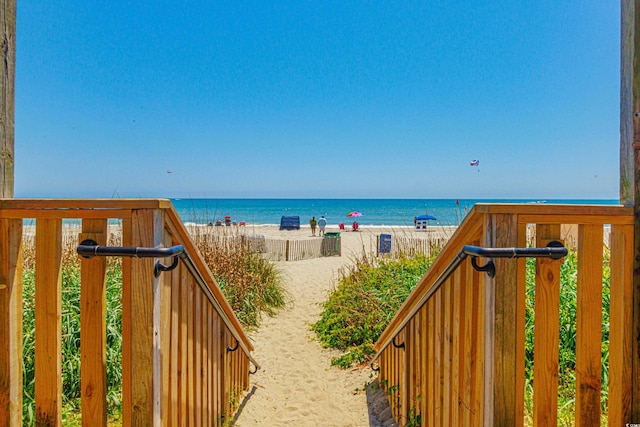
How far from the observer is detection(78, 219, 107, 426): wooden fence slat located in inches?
61.6

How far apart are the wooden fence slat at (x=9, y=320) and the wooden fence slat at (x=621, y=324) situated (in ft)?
8.23

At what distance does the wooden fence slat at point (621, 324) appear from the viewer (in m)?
1.55

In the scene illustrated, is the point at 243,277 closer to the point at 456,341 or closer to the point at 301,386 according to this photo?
the point at 301,386

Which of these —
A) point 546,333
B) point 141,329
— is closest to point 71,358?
point 141,329

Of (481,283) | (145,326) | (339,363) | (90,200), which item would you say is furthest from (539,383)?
(339,363)

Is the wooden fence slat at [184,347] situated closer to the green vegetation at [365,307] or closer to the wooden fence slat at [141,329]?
the wooden fence slat at [141,329]

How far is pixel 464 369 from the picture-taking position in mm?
1681

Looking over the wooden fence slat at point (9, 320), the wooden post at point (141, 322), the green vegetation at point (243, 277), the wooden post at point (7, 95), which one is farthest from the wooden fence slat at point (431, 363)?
the green vegetation at point (243, 277)

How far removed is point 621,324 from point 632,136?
759 millimetres

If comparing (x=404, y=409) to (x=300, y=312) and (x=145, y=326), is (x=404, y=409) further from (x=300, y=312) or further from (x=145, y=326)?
(x=300, y=312)

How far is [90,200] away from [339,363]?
3.77 metres

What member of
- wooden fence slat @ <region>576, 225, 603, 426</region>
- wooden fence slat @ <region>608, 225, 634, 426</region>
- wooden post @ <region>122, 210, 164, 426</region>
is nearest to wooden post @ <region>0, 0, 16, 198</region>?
wooden post @ <region>122, 210, 164, 426</region>

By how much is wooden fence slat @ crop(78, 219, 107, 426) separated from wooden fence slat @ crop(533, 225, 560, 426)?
5.61 ft

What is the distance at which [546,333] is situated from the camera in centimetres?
149
